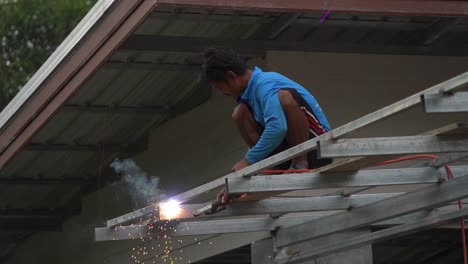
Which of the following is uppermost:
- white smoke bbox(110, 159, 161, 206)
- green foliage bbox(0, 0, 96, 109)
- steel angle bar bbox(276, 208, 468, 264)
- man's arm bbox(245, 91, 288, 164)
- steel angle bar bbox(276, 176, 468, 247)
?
green foliage bbox(0, 0, 96, 109)

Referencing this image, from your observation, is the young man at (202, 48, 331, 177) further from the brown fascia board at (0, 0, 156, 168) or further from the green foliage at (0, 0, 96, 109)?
the green foliage at (0, 0, 96, 109)

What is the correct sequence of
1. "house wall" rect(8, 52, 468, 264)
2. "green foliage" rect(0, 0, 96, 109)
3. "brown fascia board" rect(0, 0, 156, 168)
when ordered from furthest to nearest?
"green foliage" rect(0, 0, 96, 109) < "house wall" rect(8, 52, 468, 264) < "brown fascia board" rect(0, 0, 156, 168)

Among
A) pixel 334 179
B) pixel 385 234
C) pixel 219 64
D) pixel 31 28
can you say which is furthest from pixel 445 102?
pixel 31 28

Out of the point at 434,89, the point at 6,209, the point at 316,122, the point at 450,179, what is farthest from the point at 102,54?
the point at 6,209

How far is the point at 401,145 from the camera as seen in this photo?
619 centimetres

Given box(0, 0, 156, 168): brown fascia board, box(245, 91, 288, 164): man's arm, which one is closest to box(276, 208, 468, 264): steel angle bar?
box(245, 91, 288, 164): man's arm

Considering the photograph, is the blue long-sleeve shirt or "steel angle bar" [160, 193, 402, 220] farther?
"steel angle bar" [160, 193, 402, 220]

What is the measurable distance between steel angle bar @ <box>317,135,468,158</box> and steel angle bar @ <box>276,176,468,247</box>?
62 centimetres

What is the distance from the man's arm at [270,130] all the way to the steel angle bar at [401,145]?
2.89 ft

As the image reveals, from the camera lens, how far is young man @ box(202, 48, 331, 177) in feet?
23.0

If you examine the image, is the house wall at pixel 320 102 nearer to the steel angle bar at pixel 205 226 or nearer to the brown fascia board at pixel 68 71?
the steel angle bar at pixel 205 226

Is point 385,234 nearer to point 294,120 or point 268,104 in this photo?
point 294,120

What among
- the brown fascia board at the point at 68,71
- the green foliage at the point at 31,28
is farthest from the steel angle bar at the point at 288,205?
the green foliage at the point at 31,28

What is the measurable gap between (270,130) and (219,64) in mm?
525
